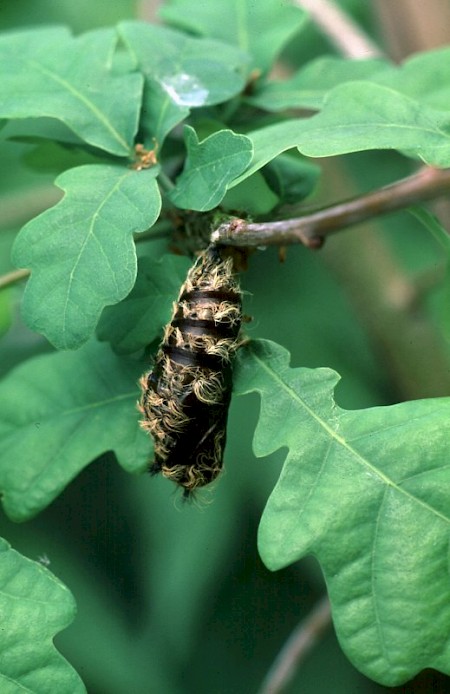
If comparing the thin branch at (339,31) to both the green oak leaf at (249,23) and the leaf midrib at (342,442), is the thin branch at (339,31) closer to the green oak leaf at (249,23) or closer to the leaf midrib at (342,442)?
the green oak leaf at (249,23)

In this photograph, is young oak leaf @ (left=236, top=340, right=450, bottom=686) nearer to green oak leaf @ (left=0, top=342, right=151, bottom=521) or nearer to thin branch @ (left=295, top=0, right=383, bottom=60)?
green oak leaf @ (left=0, top=342, right=151, bottom=521)

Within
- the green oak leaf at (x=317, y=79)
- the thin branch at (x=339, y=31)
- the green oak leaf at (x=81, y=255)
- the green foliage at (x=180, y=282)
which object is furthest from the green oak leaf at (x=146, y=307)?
the thin branch at (x=339, y=31)

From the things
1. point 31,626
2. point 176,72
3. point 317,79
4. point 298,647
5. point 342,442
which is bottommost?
point 298,647

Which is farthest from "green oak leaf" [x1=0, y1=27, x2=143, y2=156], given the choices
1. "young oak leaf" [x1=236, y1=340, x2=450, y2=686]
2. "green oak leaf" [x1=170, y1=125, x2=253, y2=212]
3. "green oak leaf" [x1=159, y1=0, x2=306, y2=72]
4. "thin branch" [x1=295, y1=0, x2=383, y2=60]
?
"thin branch" [x1=295, y1=0, x2=383, y2=60]

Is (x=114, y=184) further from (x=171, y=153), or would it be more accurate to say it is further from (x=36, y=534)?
(x=36, y=534)

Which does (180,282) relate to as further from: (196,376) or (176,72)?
(176,72)

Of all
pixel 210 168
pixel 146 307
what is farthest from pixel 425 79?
pixel 146 307
